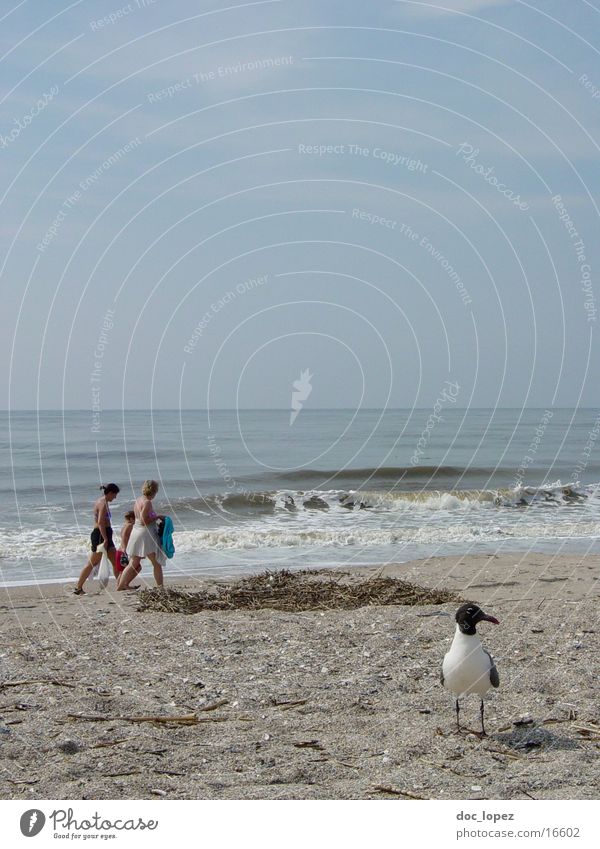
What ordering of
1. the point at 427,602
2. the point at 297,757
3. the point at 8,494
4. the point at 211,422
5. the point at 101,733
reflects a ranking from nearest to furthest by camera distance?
the point at 297,757 < the point at 101,733 < the point at 427,602 < the point at 8,494 < the point at 211,422

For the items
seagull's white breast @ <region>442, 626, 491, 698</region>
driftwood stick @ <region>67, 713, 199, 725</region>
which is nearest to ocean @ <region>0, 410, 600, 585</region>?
driftwood stick @ <region>67, 713, 199, 725</region>

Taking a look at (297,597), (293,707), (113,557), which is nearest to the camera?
(293,707)

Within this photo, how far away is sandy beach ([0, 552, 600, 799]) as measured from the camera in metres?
5.51

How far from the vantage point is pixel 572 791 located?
5.27 m

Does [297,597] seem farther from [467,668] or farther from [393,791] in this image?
[393,791]

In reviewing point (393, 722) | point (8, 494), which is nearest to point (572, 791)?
point (393, 722)

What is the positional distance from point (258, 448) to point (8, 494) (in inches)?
790

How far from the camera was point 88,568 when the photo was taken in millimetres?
14062

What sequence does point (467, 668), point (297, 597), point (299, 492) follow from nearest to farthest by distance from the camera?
point (467, 668)
point (297, 597)
point (299, 492)

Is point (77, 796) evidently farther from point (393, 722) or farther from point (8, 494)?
point (8, 494)

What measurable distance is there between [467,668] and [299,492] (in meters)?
24.7

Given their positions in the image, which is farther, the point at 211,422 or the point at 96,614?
the point at 211,422

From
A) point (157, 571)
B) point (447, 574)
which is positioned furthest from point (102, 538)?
point (447, 574)

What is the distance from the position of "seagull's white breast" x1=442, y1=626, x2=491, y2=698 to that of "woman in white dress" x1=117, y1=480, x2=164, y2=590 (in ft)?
25.8
